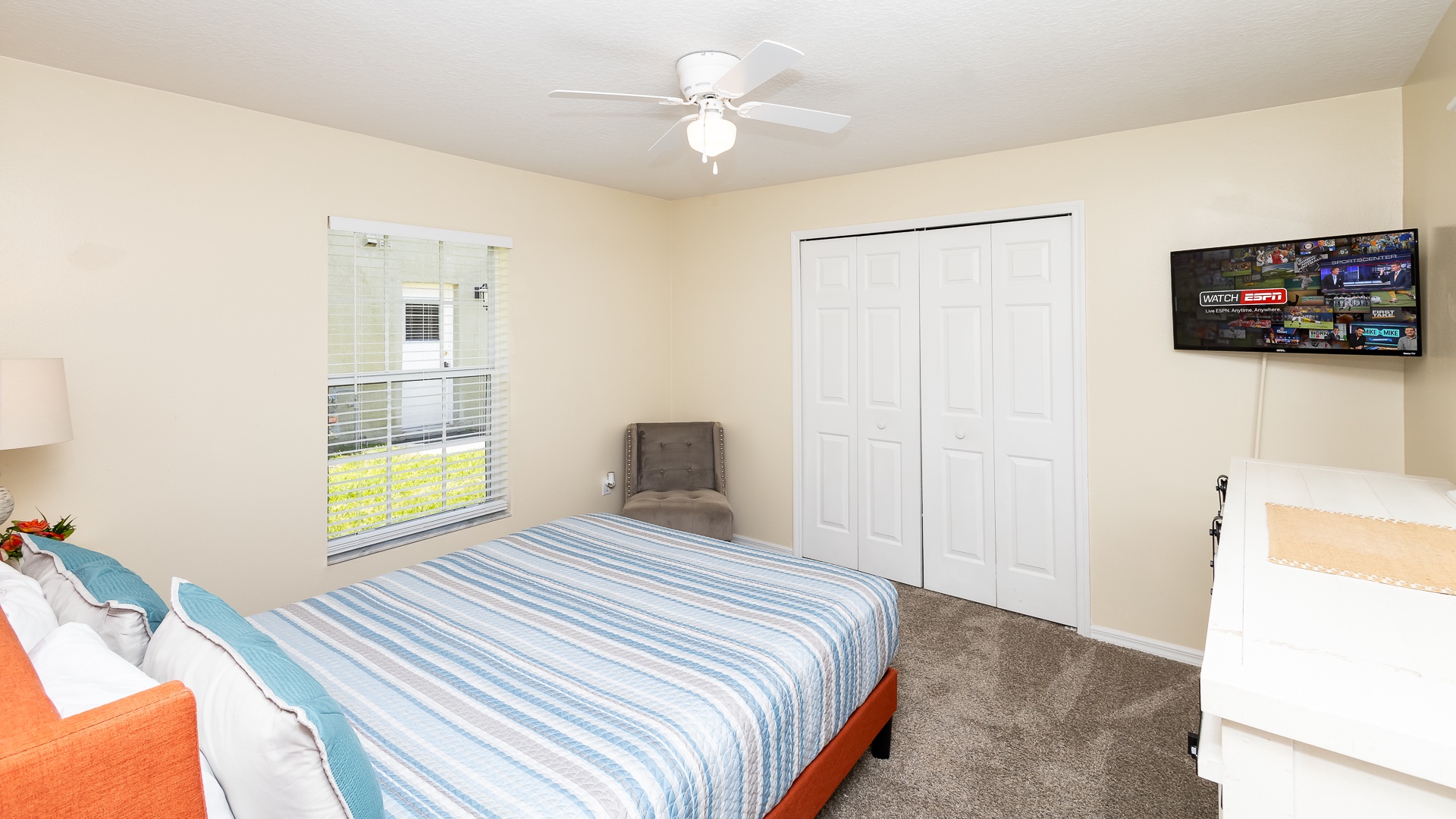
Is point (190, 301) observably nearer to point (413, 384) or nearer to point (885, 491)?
point (413, 384)

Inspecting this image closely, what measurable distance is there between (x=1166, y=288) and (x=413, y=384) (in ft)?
12.5

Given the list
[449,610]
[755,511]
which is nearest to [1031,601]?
[755,511]

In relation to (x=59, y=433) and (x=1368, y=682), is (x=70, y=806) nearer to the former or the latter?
(x=1368, y=682)

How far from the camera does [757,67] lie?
1820mm

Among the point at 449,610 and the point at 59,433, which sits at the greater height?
the point at 59,433

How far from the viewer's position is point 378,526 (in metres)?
3.47

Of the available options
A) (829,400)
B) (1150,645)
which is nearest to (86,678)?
(829,400)

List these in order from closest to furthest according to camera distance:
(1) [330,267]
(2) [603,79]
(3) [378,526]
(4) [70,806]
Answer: (4) [70,806] < (2) [603,79] < (1) [330,267] < (3) [378,526]

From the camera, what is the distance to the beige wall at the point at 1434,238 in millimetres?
2004

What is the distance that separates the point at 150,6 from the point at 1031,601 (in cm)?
435

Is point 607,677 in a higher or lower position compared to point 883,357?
lower

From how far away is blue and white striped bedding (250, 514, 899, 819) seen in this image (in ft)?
4.56

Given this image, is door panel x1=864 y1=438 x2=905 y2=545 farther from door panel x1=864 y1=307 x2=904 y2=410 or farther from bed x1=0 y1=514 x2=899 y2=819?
bed x1=0 y1=514 x2=899 y2=819

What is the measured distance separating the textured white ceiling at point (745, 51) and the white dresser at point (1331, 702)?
176cm
